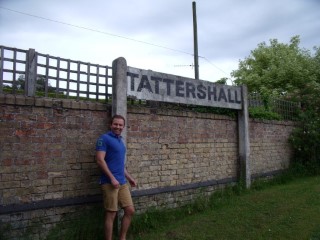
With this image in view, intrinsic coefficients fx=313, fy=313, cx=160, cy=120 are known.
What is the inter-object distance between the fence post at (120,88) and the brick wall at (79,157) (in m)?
0.20

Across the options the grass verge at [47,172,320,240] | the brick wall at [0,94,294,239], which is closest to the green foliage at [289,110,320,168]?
the grass verge at [47,172,320,240]

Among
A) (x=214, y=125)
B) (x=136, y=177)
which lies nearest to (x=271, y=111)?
(x=214, y=125)

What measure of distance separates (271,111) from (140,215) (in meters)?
5.88

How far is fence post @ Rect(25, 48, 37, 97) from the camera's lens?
173 inches

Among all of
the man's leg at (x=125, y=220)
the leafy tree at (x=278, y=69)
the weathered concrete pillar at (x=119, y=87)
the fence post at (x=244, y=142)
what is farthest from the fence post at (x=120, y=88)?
the leafy tree at (x=278, y=69)

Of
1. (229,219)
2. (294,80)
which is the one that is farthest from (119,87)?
(294,80)

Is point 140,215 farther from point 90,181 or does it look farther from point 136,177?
point 90,181

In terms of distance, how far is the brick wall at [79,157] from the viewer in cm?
414

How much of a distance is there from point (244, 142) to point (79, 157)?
4462mm

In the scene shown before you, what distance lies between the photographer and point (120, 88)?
5141 mm

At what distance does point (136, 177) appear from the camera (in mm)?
5461

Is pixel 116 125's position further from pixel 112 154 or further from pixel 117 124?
pixel 112 154

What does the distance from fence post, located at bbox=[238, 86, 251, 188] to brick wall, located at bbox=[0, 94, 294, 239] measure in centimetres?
91

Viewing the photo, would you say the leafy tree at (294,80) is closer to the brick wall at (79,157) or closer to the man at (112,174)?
the brick wall at (79,157)
